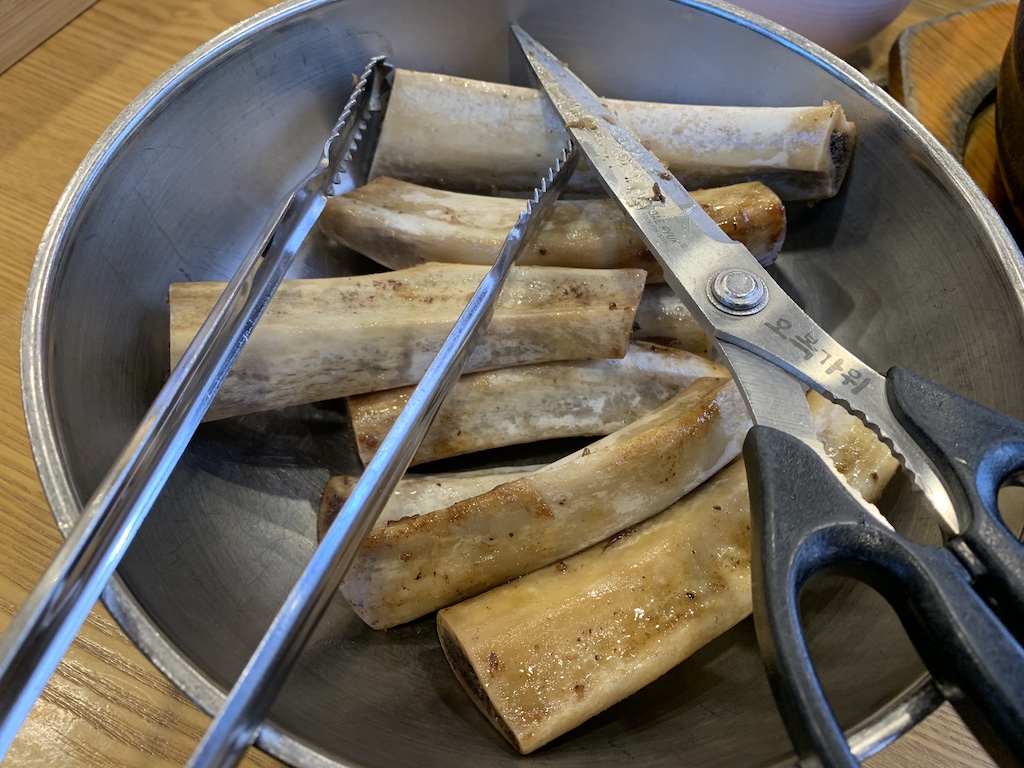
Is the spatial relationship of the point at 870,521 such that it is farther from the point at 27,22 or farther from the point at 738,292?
the point at 27,22

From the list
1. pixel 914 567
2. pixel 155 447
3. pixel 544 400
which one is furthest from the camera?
pixel 544 400

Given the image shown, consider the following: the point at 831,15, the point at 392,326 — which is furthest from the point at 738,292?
the point at 831,15

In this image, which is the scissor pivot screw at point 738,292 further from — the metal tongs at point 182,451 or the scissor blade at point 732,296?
the metal tongs at point 182,451

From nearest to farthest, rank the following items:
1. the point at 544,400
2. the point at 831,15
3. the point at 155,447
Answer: the point at 155,447
the point at 544,400
the point at 831,15

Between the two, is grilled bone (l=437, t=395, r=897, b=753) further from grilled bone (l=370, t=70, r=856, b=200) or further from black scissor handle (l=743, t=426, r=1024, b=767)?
grilled bone (l=370, t=70, r=856, b=200)

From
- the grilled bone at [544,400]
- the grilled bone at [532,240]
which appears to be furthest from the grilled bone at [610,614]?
the grilled bone at [532,240]
